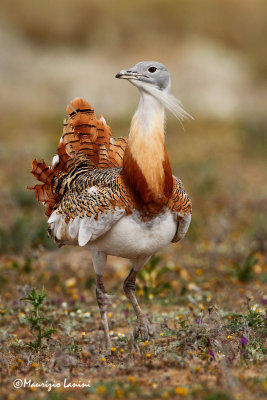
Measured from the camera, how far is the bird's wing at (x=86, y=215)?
12.3 feet

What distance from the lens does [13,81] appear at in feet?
60.0

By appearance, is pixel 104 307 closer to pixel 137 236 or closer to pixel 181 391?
pixel 137 236

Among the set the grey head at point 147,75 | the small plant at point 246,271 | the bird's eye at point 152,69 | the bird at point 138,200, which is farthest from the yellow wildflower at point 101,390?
the small plant at point 246,271

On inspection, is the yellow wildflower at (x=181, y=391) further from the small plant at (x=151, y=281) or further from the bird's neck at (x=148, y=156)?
the small plant at (x=151, y=281)

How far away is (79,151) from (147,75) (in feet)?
3.65

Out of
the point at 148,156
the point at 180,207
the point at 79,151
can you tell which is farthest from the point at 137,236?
the point at 79,151

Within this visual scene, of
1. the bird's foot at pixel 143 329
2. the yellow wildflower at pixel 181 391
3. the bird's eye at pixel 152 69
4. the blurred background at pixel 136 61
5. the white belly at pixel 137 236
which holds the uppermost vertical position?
the blurred background at pixel 136 61

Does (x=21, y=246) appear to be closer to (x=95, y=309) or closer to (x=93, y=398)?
(x=95, y=309)

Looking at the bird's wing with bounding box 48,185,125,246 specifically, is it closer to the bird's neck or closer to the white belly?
the white belly

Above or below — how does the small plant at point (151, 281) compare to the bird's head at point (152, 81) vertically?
below

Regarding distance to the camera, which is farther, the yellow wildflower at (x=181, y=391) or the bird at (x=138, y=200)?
the bird at (x=138, y=200)

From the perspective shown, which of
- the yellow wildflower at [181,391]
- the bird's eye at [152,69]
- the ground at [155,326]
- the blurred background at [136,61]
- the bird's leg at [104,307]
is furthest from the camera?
the blurred background at [136,61]

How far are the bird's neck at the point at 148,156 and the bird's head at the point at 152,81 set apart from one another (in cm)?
4

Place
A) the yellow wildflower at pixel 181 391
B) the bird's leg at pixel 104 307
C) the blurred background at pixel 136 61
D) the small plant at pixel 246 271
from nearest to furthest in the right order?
the yellow wildflower at pixel 181 391
the bird's leg at pixel 104 307
the small plant at pixel 246 271
the blurred background at pixel 136 61
